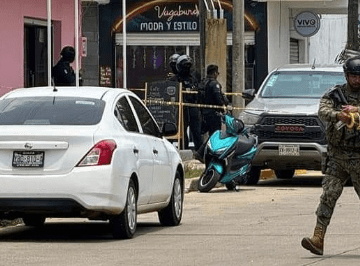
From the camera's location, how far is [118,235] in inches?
533

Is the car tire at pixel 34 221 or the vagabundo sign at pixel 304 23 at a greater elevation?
the vagabundo sign at pixel 304 23

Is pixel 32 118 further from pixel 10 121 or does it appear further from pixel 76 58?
pixel 76 58

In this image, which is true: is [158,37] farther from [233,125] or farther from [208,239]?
[208,239]

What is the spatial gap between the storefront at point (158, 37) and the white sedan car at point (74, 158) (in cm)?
2183

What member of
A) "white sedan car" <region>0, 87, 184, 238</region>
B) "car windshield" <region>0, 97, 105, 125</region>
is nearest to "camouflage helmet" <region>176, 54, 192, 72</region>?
"white sedan car" <region>0, 87, 184, 238</region>

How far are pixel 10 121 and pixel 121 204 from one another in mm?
1486

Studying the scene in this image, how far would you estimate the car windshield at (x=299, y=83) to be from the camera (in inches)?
898

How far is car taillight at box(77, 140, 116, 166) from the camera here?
1290 centimetres

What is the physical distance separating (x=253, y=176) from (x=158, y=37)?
1431 cm

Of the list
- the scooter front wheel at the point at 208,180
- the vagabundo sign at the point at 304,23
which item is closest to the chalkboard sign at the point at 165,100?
the scooter front wheel at the point at 208,180

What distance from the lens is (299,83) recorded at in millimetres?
23125

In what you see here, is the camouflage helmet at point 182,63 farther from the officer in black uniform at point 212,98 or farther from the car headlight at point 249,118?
the car headlight at point 249,118

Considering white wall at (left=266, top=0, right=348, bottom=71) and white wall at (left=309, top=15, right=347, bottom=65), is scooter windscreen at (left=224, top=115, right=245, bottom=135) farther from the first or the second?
white wall at (left=309, top=15, right=347, bottom=65)

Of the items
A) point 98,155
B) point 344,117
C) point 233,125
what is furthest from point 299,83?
point 344,117
